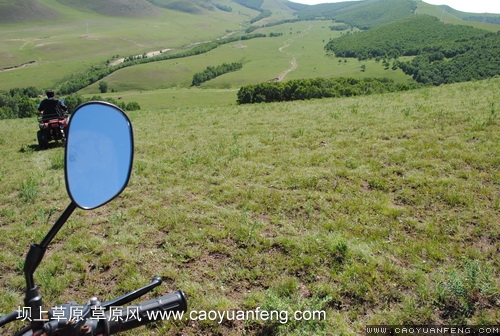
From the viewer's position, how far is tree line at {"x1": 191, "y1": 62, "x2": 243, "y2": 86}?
162 m

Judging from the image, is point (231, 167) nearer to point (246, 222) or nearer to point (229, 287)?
point (246, 222)

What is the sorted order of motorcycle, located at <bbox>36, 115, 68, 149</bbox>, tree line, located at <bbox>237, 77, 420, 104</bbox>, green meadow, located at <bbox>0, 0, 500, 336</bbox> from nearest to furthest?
green meadow, located at <bbox>0, 0, 500, 336</bbox> < motorcycle, located at <bbox>36, 115, 68, 149</bbox> < tree line, located at <bbox>237, 77, 420, 104</bbox>

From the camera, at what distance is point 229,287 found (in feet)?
17.9

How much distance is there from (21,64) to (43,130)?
703 ft

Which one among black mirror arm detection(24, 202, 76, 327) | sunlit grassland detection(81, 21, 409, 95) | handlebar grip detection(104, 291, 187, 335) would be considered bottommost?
handlebar grip detection(104, 291, 187, 335)

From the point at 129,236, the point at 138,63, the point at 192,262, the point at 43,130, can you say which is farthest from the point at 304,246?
the point at 138,63

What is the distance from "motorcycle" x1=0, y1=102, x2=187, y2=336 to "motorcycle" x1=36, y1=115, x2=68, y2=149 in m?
14.8

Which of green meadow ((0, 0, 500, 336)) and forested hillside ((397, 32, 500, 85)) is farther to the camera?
forested hillside ((397, 32, 500, 85))

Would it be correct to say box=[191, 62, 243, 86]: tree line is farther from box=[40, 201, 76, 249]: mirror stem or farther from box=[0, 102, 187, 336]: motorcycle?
box=[40, 201, 76, 249]: mirror stem

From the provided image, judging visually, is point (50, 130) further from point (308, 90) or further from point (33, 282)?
point (308, 90)

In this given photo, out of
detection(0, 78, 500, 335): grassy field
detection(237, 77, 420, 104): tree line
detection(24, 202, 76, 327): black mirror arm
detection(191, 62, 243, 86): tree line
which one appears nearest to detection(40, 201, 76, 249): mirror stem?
detection(24, 202, 76, 327): black mirror arm

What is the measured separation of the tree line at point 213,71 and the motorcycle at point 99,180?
165712 mm

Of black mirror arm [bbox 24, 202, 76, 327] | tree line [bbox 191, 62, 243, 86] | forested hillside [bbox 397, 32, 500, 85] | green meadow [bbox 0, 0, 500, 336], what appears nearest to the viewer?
black mirror arm [bbox 24, 202, 76, 327]

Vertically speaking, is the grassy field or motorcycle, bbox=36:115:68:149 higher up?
motorcycle, bbox=36:115:68:149
